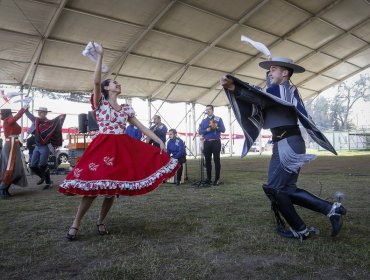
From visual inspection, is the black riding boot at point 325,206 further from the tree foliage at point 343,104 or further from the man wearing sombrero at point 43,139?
the tree foliage at point 343,104

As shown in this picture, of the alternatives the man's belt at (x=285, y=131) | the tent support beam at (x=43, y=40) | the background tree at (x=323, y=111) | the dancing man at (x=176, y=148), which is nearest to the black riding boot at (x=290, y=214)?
the man's belt at (x=285, y=131)

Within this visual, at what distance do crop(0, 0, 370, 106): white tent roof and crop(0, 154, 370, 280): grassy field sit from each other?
8452mm

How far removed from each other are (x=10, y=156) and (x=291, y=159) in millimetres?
4999

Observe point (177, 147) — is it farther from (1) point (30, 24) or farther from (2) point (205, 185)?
(1) point (30, 24)

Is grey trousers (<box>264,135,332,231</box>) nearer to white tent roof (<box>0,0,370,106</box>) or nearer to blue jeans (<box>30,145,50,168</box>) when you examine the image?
blue jeans (<box>30,145,50,168</box>)

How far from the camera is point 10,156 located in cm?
560

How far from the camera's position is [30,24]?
1055cm

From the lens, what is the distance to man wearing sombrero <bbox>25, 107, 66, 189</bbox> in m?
6.43

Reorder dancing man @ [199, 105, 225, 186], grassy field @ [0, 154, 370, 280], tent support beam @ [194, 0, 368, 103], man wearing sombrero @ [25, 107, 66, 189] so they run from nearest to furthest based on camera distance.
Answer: grassy field @ [0, 154, 370, 280], man wearing sombrero @ [25, 107, 66, 189], dancing man @ [199, 105, 225, 186], tent support beam @ [194, 0, 368, 103]

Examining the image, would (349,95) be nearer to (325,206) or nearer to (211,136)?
(211,136)

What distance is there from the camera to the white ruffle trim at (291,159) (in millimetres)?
2557

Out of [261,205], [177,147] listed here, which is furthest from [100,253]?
[177,147]

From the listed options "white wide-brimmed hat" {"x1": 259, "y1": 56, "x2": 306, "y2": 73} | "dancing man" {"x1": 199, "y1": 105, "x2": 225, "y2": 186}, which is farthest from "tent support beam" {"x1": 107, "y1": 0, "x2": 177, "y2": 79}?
"white wide-brimmed hat" {"x1": 259, "y1": 56, "x2": 306, "y2": 73}

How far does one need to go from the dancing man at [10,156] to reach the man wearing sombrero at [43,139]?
681 mm
